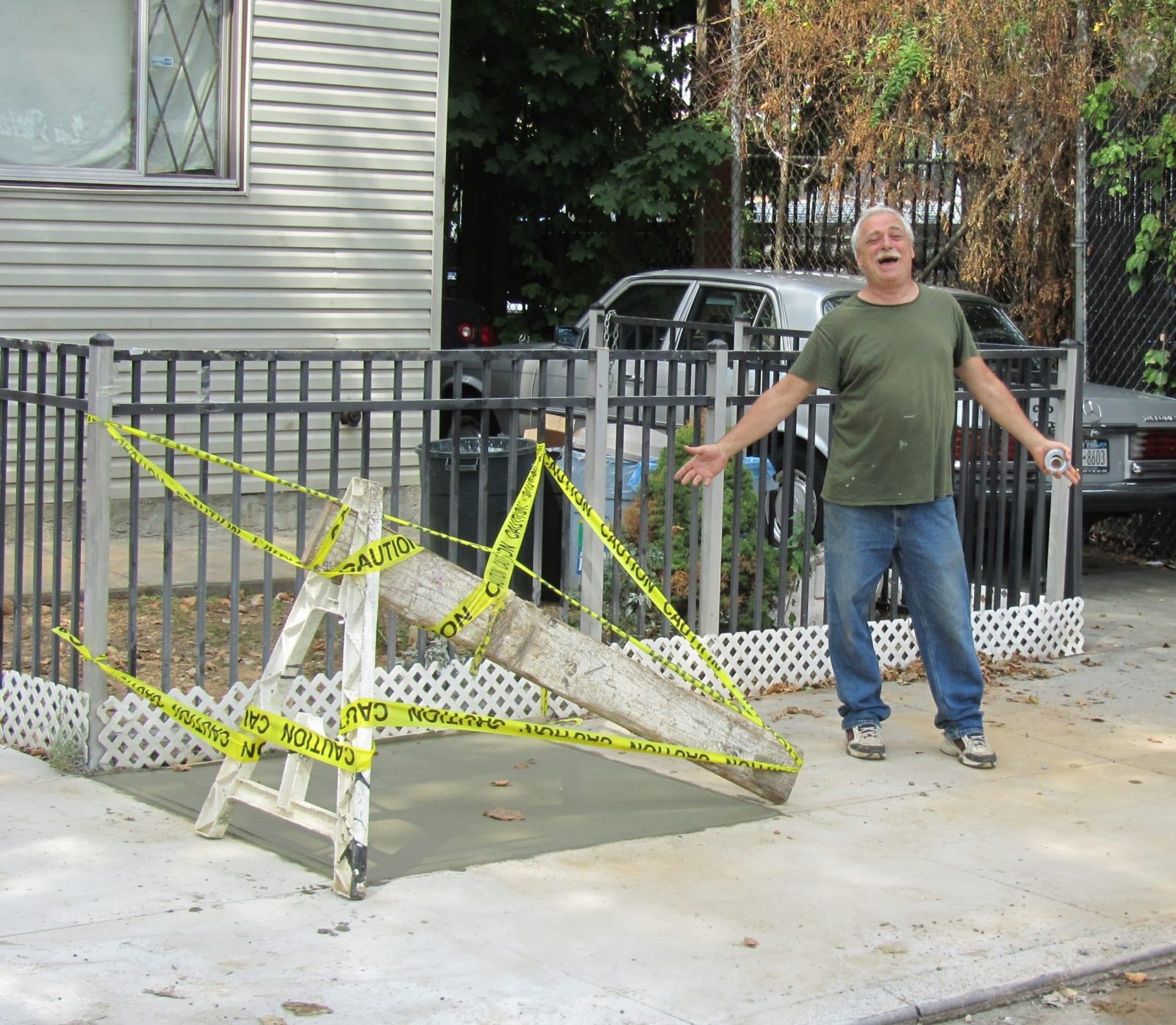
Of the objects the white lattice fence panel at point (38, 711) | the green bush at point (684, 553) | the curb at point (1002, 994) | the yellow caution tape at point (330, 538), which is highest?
the yellow caution tape at point (330, 538)

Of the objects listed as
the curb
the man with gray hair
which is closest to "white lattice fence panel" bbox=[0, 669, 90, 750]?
the man with gray hair

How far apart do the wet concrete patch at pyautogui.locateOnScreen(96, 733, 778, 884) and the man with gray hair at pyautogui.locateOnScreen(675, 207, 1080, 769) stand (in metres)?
0.88

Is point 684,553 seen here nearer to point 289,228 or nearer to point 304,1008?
point 304,1008

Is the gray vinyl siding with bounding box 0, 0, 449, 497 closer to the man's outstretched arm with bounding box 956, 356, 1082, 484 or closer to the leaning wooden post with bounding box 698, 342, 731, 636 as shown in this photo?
the leaning wooden post with bounding box 698, 342, 731, 636

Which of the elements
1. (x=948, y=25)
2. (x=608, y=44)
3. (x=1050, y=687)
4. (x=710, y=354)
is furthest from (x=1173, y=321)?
(x=608, y=44)

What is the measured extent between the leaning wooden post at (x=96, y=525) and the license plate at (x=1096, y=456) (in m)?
6.24

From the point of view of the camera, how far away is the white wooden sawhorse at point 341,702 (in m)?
4.78

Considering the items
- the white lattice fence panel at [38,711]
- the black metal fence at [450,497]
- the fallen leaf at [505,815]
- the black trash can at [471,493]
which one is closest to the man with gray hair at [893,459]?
the black metal fence at [450,497]

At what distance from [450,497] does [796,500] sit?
2.35 meters

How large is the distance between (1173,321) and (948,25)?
110 inches

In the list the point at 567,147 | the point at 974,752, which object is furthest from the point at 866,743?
the point at 567,147

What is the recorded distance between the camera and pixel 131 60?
1006 cm

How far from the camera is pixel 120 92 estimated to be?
A: 1007 centimetres

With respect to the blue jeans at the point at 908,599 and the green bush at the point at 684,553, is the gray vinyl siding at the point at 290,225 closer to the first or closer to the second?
the green bush at the point at 684,553
